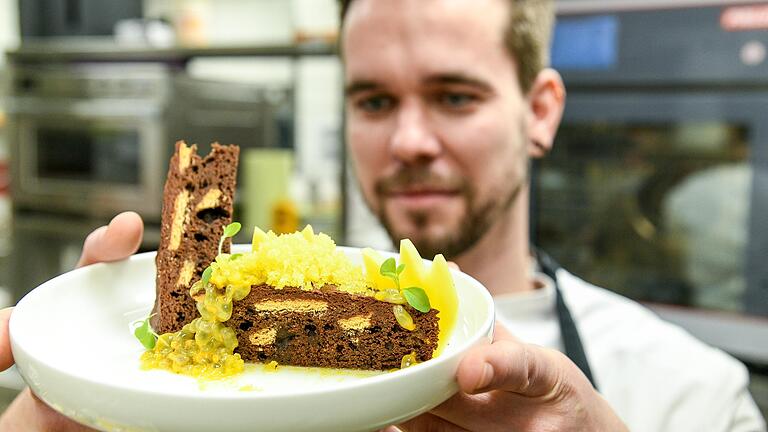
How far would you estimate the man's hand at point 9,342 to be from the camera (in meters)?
0.69

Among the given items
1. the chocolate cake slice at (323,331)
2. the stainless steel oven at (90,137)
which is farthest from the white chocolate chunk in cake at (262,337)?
the stainless steel oven at (90,137)

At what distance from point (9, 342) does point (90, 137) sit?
2.67 m

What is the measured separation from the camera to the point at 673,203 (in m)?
2.03

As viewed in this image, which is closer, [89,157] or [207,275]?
[207,275]

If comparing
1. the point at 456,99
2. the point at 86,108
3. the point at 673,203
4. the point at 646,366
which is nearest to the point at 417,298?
the point at 456,99

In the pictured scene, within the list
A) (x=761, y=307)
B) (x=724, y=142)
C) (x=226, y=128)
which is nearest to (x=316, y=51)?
(x=226, y=128)

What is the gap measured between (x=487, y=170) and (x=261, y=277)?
0.82 meters

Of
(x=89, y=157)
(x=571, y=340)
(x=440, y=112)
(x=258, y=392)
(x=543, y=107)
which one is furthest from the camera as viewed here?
(x=89, y=157)

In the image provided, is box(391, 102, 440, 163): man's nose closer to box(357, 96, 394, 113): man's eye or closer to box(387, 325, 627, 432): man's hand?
box(357, 96, 394, 113): man's eye

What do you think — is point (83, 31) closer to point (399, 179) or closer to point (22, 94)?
point (22, 94)

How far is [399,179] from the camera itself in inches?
57.7

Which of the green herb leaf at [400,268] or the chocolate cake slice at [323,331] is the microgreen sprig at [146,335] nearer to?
the chocolate cake slice at [323,331]

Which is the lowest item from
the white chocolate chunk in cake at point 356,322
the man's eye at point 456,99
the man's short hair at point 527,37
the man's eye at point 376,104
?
the white chocolate chunk in cake at point 356,322

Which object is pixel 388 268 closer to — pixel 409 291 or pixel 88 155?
pixel 409 291
